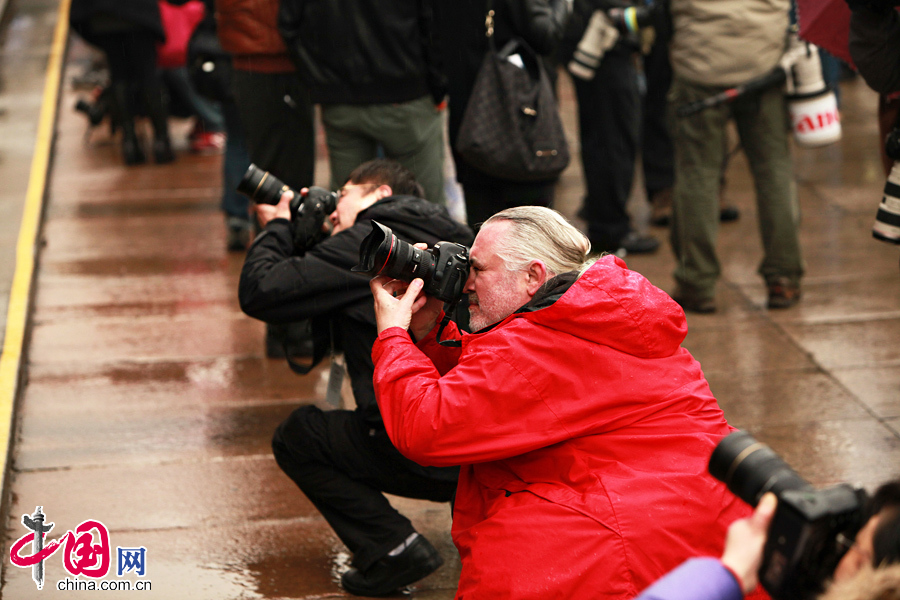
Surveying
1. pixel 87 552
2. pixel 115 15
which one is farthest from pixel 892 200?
pixel 115 15

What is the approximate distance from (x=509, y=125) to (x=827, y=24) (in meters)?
1.36

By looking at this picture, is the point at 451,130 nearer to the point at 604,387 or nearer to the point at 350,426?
the point at 350,426

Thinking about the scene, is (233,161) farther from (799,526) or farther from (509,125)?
(799,526)

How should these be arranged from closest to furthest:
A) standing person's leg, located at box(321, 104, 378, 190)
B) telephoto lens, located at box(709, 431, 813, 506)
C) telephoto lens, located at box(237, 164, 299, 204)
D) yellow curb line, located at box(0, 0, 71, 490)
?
telephoto lens, located at box(709, 431, 813, 506) → telephoto lens, located at box(237, 164, 299, 204) → yellow curb line, located at box(0, 0, 71, 490) → standing person's leg, located at box(321, 104, 378, 190)

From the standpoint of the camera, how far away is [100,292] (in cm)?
609

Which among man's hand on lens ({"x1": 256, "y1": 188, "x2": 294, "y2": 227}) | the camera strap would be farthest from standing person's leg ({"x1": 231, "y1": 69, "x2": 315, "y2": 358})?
the camera strap

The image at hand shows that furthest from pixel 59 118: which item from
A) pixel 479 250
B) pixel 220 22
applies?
pixel 479 250

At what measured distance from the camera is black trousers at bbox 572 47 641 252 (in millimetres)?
6094

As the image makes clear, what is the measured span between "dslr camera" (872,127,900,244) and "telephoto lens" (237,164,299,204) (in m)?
2.02

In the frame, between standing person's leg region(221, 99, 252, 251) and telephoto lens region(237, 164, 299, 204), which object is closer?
telephoto lens region(237, 164, 299, 204)

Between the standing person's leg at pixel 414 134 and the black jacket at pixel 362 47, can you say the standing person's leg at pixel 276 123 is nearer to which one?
the black jacket at pixel 362 47

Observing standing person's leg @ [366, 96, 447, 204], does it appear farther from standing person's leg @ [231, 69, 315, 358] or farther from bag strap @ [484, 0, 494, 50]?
standing person's leg @ [231, 69, 315, 358]

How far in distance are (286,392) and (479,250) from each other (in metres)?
2.41

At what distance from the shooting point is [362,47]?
4668mm
